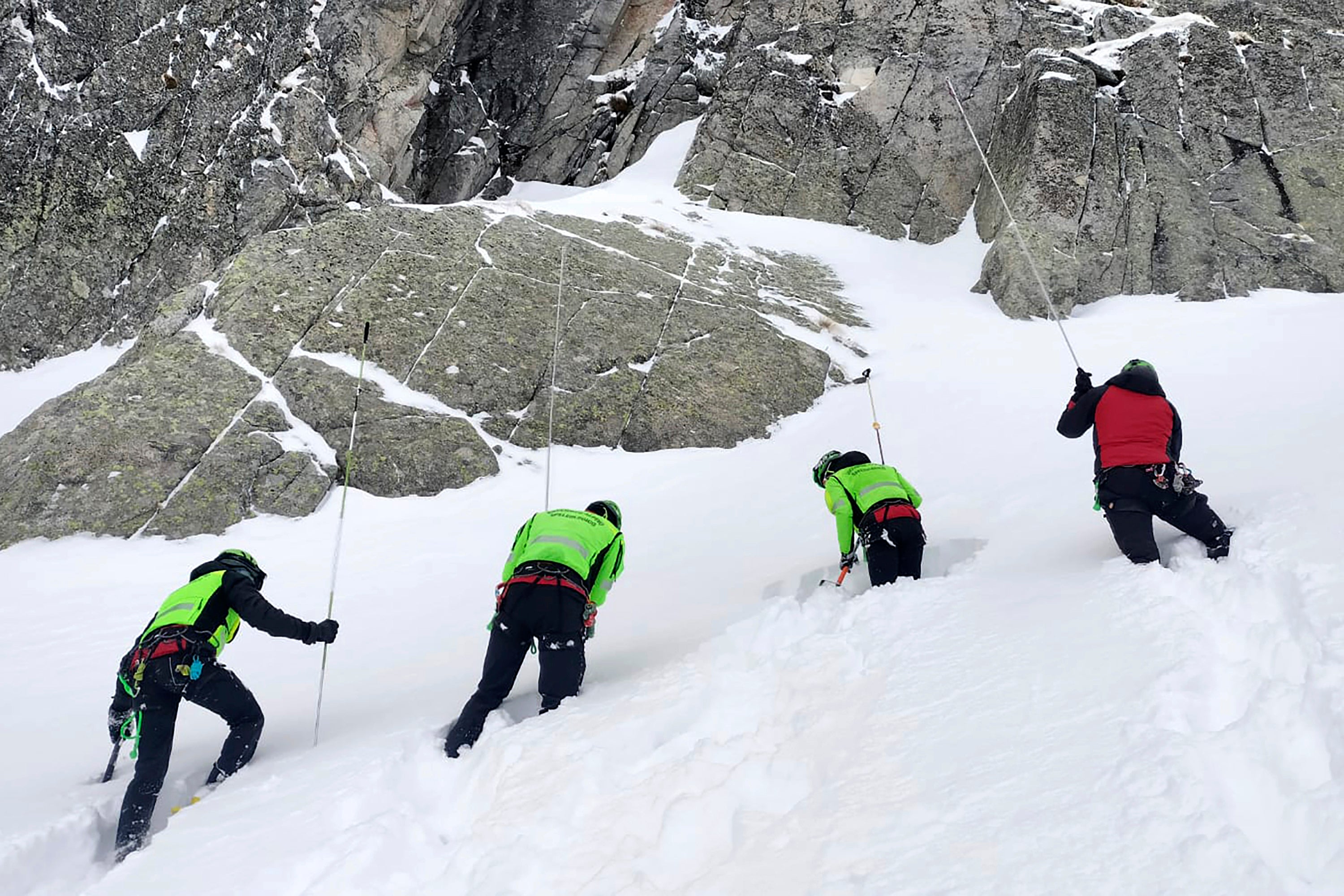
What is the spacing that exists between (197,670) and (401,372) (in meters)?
9.42

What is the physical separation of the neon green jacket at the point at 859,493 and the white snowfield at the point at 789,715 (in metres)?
0.64

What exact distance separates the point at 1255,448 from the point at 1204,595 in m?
4.33

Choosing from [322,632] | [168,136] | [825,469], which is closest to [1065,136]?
[825,469]

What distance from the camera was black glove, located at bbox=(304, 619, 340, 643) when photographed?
5613 mm

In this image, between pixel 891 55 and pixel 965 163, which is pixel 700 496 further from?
pixel 891 55

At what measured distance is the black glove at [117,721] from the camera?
5.81 m

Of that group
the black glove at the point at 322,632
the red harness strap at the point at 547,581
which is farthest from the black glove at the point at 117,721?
the red harness strap at the point at 547,581

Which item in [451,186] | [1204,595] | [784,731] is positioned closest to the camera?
[784,731]

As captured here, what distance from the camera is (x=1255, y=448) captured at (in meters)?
7.73

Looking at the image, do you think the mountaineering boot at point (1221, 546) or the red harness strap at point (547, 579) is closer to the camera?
the mountaineering boot at point (1221, 546)

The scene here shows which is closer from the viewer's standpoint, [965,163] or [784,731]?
[784,731]

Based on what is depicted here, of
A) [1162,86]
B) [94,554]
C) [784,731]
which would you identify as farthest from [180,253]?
[1162,86]

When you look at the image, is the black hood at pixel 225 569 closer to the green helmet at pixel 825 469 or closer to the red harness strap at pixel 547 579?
the red harness strap at pixel 547 579

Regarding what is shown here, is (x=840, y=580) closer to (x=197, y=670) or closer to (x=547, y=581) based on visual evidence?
(x=547, y=581)
